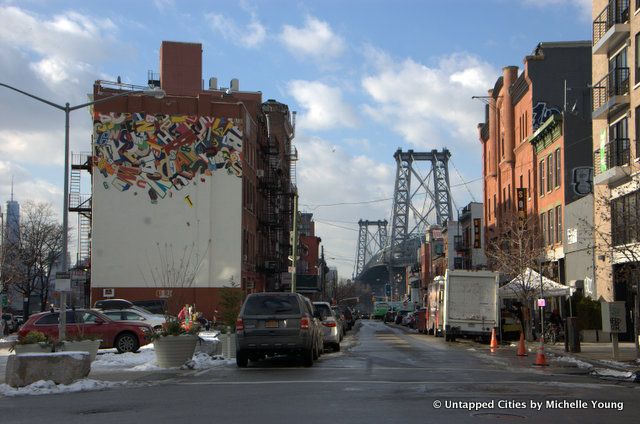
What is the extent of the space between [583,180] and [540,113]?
9.59m

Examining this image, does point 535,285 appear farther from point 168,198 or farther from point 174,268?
point 168,198

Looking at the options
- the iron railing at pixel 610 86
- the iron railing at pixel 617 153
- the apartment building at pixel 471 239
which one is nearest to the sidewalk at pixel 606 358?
the iron railing at pixel 617 153

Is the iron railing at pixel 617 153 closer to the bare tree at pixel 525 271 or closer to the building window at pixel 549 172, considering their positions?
the bare tree at pixel 525 271

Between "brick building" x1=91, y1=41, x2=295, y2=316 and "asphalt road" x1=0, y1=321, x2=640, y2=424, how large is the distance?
32.6m

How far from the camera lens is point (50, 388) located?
47.9 feet

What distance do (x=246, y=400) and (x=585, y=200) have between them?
2967 cm

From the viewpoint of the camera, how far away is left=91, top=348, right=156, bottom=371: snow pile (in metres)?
20.0

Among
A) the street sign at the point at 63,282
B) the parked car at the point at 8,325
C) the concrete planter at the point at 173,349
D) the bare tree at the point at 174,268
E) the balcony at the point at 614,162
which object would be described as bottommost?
the parked car at the point at 8,325

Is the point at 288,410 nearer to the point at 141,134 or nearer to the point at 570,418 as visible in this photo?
the point at 570,418

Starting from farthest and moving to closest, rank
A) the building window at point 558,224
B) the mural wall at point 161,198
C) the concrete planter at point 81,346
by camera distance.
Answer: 1. the mural wall at point 161,198
2. the building window at point 558,224
3. the concrete planter at point 81,346

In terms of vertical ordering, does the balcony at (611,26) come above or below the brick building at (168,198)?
above

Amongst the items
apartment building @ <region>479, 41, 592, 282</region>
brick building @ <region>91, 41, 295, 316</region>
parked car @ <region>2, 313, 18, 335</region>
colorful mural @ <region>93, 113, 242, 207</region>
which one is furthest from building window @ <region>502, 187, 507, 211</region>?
parked car @ <region>2, 313, 18, 335</region>

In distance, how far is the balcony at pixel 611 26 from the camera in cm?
3297

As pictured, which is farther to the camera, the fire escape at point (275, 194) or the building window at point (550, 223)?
the fire escape at point (275, 194)
